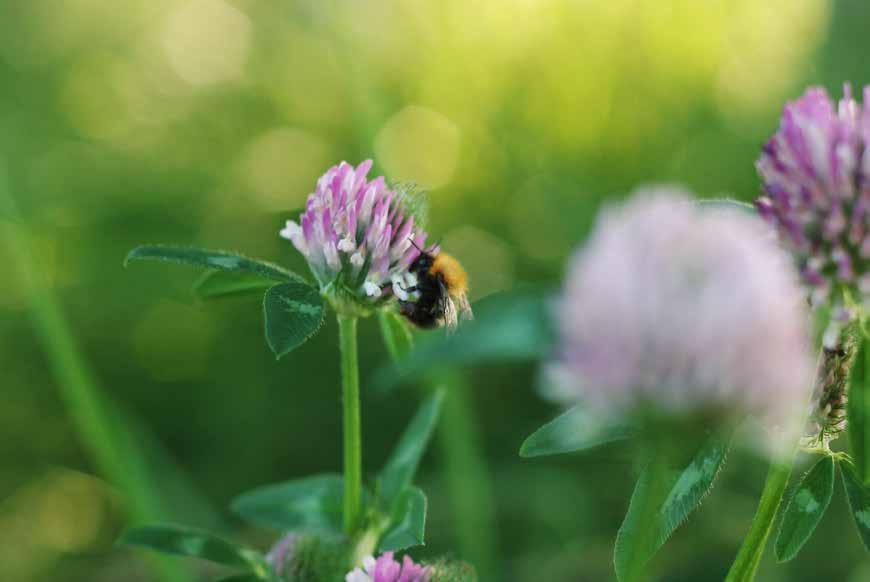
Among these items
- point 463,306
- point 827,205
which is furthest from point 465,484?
point 827,205

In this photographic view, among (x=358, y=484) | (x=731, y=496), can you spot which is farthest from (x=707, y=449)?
(x=731, y=496)

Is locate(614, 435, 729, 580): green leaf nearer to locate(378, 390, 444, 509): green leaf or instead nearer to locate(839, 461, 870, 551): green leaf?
locate(839, 461, 870, 551): green leaf

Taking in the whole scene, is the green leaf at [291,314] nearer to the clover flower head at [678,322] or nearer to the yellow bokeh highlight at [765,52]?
the clover flower head at [678,322]

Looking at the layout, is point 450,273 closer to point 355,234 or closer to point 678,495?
point 355,234

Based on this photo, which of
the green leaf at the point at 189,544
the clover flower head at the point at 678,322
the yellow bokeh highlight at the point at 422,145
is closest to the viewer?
the clover flower head at the point at 678,322

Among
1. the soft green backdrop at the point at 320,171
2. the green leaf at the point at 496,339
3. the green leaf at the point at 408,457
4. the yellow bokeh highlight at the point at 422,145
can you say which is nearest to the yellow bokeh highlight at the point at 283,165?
the soft green backdrop at the point at 320,171

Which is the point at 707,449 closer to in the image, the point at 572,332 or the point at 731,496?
the point at 572,332

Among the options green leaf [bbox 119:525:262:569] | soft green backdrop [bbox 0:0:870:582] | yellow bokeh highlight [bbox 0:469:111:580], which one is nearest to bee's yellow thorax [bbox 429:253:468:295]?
green leaf [bbox 119:525:262:569]
